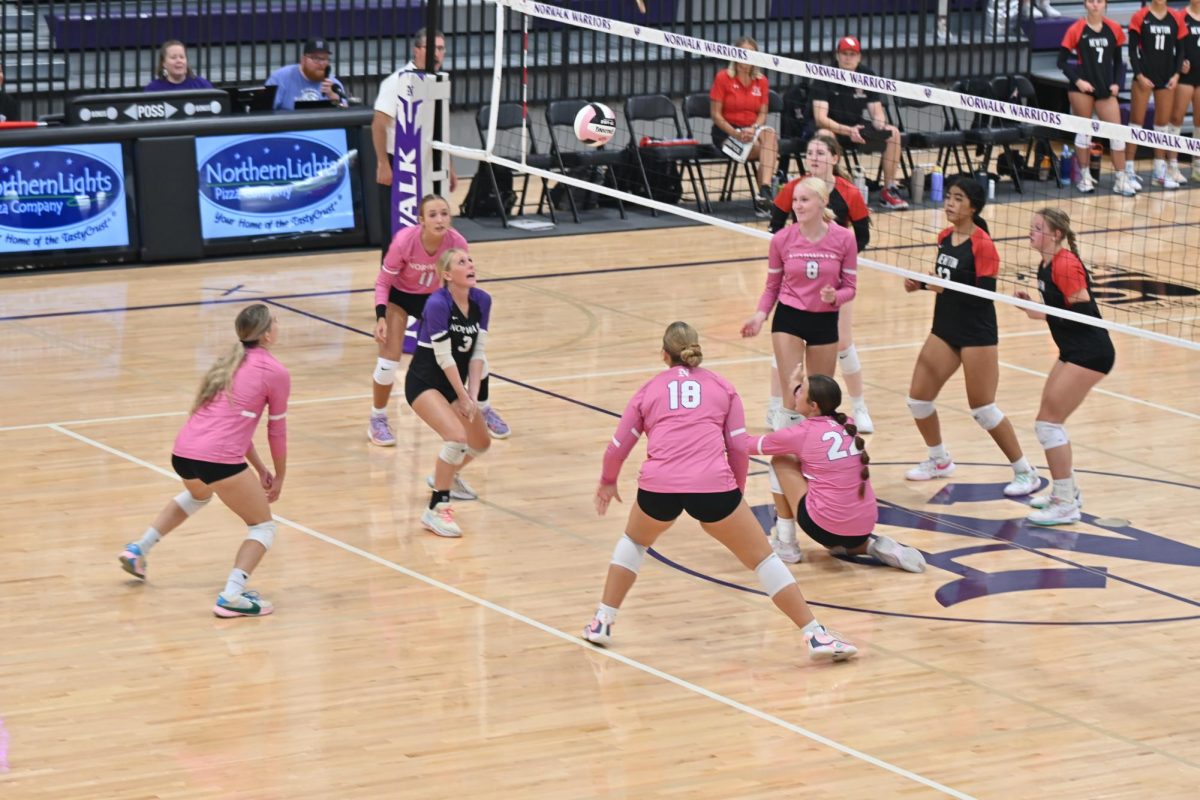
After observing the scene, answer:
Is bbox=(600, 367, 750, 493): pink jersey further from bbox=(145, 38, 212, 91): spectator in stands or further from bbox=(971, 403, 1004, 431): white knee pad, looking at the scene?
bbox=(145, 38, 212, 91): spectator in stands

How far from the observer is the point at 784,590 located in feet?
28.0

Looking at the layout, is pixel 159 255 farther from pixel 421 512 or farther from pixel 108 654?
pixel 108 654

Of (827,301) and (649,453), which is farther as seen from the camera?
(827,301)

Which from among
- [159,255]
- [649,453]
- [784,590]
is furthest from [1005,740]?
[159,255]

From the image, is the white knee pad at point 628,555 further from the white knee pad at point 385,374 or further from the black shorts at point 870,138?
the black shorts at point 870,138

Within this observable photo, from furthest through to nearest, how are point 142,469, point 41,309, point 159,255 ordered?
point 159,255
point 41,309
point 142,469

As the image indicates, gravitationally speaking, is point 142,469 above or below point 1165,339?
below

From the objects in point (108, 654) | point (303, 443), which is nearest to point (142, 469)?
point (303, 443)

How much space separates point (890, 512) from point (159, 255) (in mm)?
8998

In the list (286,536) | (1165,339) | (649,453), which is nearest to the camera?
(649,453)

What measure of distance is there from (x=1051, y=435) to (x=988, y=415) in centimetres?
65

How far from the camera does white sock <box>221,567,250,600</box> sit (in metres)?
9.17

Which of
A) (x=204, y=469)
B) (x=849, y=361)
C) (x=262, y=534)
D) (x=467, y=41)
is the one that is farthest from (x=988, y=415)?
(x=467, y=41)

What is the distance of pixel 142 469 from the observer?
11.5 meters
